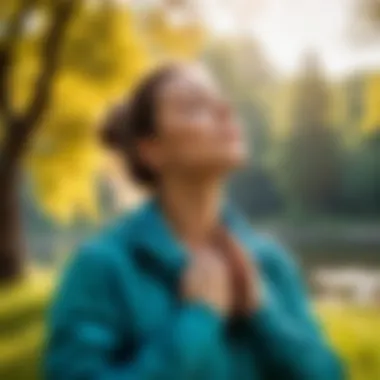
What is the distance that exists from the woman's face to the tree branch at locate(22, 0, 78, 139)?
0.47ft

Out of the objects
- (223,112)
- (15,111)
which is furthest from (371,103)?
(15,111)

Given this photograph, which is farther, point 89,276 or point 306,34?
point 306,34

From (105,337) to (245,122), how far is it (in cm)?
30

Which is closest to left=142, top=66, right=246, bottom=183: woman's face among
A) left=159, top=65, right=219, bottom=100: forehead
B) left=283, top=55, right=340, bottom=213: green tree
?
left=159, top=65, right=219, bottom=100: forehead

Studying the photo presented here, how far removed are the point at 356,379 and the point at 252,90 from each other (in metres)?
0.35

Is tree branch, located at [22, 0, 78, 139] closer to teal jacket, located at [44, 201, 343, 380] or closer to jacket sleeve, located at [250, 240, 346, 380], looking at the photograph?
teal jacket, located at [44, 201, 343, 380]

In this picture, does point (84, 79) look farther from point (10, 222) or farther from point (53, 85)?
point (10, 222)

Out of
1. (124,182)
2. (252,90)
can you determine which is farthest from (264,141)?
(124,182)

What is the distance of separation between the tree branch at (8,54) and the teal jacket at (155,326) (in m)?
0.19

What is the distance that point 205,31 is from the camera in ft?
3.31

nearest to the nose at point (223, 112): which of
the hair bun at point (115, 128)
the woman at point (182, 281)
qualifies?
the woman at point (182, 281)

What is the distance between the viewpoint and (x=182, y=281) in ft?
2.98

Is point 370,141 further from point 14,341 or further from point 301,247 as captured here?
point 14,341

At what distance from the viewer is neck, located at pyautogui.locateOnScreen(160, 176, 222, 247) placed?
94cm
